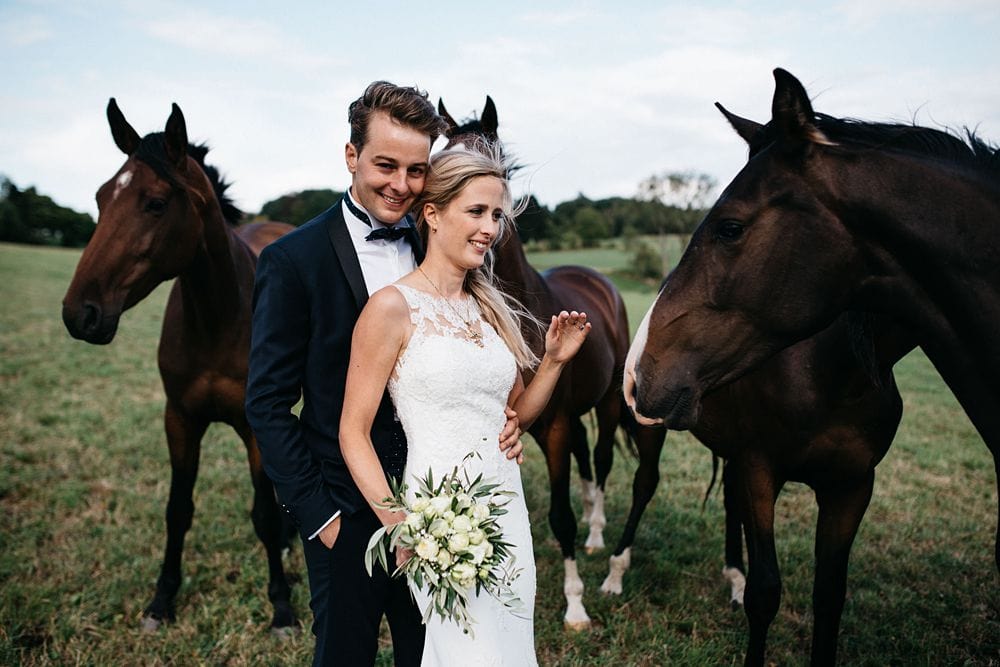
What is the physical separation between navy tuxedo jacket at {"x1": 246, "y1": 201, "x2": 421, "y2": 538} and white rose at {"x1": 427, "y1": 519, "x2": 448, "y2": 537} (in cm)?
46

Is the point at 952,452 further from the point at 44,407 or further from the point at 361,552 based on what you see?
the point at 44,407

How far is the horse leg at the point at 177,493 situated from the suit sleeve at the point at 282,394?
2252 millimetres

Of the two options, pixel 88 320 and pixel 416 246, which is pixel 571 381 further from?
pixel 88 320

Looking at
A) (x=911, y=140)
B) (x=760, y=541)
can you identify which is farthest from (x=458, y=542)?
(x=760, y=541)

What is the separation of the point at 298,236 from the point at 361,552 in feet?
3.48

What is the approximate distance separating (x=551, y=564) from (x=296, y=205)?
2349 cm

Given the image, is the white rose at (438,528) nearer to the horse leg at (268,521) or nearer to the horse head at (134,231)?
the horse head at (134,231)

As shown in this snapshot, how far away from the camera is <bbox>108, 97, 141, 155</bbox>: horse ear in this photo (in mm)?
3379

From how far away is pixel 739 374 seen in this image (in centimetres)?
220

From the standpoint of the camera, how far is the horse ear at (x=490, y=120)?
3486mm

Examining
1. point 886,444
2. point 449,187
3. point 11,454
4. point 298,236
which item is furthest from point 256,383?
point 11,454

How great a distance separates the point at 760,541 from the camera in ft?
9.74

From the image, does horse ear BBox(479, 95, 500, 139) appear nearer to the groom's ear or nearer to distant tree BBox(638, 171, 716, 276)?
the groom's ear

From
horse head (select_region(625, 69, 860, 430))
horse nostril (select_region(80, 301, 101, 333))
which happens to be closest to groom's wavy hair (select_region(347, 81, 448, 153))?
horse head (select_region(625, 69, 860, 430))
